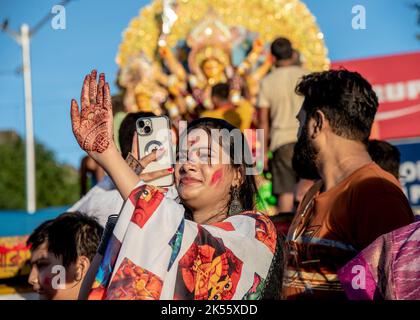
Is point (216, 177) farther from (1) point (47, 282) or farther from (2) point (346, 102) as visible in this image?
(1) point (47, 282)

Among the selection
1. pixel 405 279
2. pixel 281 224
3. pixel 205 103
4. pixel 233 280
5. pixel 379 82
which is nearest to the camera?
pixel 405 279

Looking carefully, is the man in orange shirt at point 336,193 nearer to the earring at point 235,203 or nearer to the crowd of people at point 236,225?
the crowd of people at point 236,225

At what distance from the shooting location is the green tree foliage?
38.0 meters

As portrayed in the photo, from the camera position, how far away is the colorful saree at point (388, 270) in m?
1.95

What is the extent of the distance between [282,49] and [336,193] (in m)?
3.31

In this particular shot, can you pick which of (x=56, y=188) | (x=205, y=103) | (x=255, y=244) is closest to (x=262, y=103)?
(x=255, y=244)

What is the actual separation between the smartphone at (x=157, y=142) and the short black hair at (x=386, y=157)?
1255mm

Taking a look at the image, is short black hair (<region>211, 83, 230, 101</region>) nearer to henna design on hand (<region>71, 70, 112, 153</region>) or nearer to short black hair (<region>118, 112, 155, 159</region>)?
short black hair (<region>118, 112, 155, 159</region>)

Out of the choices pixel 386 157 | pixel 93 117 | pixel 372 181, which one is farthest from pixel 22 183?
pixel 93 117

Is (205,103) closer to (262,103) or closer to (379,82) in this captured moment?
(379,82)

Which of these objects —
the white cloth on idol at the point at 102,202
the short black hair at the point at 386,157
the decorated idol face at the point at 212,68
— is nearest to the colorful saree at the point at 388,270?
the short black hair at the point at 386,157

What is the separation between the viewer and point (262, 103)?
5.87 meters

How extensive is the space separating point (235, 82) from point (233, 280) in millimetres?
9140

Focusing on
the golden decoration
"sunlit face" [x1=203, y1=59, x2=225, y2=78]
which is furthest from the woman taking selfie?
the golden decoration
